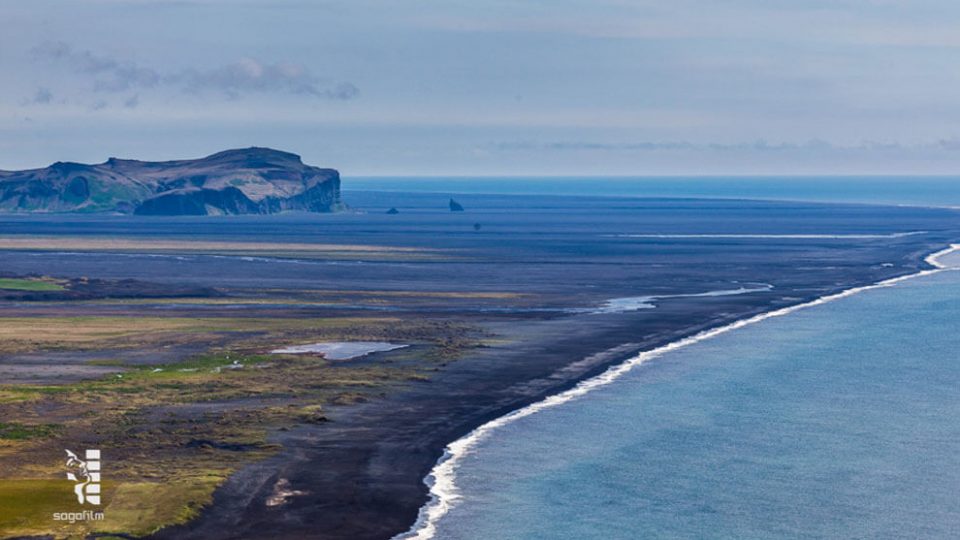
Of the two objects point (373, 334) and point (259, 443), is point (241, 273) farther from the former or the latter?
point (259, 443)

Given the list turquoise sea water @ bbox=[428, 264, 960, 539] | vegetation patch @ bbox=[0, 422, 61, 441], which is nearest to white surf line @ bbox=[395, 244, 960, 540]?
turquoise sea water @ bbox=[428, 264, 960, 539]

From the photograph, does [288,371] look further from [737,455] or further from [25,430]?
[737,455]

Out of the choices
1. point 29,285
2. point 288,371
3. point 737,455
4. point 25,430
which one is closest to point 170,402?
point 25,430

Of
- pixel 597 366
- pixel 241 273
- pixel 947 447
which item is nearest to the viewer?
pixel 947 447

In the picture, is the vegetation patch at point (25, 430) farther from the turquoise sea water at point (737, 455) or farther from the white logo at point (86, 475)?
the turquoise sea water at point (737, 455)

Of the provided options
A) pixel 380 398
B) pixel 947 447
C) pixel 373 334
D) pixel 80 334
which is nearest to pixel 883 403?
pixel 947 447

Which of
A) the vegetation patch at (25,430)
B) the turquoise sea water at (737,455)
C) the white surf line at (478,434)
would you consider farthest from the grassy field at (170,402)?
the turquoise sea water at (737,455)
